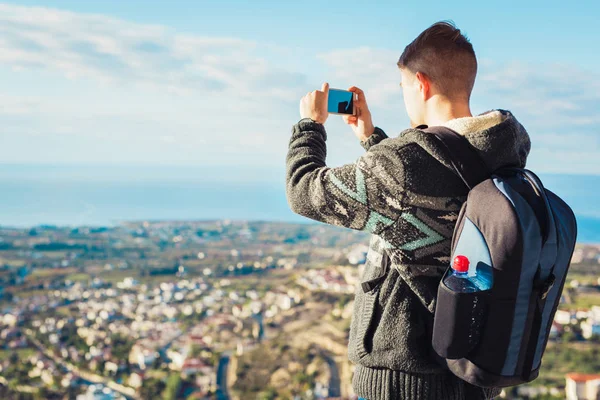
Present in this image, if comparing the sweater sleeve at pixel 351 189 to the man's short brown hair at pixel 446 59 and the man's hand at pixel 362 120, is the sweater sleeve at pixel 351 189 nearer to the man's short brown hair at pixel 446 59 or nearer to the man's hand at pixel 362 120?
the man's short brown hair at pixel 446 59

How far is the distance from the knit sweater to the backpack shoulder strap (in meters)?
0.01

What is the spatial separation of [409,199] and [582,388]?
1238 centimetres

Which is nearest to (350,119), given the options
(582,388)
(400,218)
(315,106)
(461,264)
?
(315,106)

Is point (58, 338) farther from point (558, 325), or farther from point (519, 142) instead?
point (519, 142)

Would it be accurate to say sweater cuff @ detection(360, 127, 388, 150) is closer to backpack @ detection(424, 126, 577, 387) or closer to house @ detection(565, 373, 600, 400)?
backpack @ detection(424, 126, 577, 387)

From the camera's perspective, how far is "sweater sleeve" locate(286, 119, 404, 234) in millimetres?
1038

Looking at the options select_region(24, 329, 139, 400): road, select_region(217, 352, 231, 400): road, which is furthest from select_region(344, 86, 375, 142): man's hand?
select_region(24, 329, 139, 400): road

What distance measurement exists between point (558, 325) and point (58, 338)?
17.8 m

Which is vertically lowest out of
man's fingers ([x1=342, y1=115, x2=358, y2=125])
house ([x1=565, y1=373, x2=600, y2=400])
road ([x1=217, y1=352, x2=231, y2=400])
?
road ([x1=217, y1=352, x2=231, y2=400])

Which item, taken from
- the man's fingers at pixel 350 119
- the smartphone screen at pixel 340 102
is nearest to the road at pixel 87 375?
the man's fingers at pixel 350 119

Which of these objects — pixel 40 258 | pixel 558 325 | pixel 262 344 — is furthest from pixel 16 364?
pixel 40 258

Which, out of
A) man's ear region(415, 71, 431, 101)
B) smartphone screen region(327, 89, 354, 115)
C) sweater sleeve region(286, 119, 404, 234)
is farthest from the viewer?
smartphone screen region(327, 89, 354, 115)

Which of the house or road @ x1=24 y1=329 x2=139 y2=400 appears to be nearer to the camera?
the house

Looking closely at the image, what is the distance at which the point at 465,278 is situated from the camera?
3.15 feet
